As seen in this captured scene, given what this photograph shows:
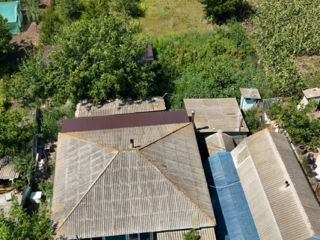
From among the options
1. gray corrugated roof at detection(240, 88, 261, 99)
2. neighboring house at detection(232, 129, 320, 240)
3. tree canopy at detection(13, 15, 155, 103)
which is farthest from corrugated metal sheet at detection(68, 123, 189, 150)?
gray corrugated roof at detection(240, 88, 261, 99)

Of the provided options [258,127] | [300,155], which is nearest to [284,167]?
[300,155]

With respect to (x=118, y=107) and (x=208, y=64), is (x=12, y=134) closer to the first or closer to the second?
(x=118, y=107)

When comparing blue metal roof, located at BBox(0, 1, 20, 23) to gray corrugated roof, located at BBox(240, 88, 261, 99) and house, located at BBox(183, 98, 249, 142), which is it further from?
gray corrugated roof, located at BBox(240, 88, 261, 99)

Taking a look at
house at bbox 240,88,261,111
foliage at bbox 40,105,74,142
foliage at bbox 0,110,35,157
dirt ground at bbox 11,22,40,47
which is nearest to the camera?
foliage at bbox 0,110,35,157

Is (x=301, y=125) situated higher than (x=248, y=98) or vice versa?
(x=248, y=98)

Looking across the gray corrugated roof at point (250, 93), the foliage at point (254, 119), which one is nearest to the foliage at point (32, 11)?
the gray corrugated roof at point (250, 93)

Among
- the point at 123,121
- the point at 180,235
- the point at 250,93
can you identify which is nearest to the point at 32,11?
the point at 123,121

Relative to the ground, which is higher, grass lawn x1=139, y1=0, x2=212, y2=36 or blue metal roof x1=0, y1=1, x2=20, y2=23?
blue metal roof x1=0, y1=1, x2=20, y2=23

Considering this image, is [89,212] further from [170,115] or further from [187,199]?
[170,115]
